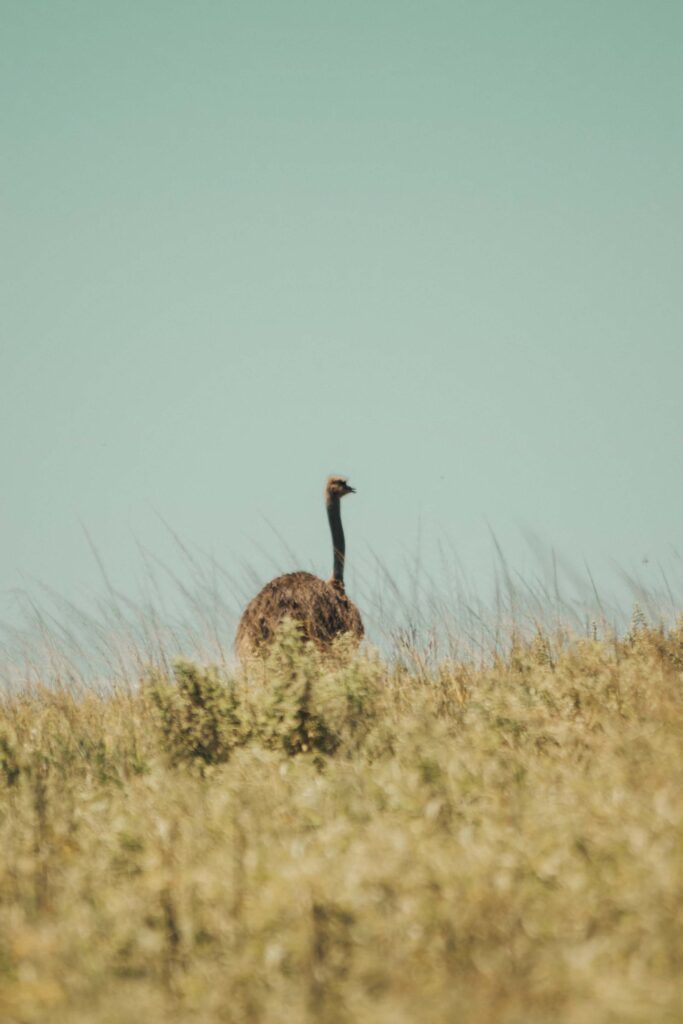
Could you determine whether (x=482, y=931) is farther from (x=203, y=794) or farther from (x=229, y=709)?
(x=229, y=709)

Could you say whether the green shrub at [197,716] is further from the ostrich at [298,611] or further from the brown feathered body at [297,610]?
the brown feathered body at [297,610]

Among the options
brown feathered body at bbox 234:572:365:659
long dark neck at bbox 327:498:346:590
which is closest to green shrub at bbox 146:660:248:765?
brown feathered body at bbox 234:572:365:659

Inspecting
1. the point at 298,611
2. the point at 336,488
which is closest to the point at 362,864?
the point at 298,611

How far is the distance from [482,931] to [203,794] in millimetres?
2399

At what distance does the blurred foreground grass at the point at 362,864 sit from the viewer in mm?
3088

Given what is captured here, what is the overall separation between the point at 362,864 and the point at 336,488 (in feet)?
37.7

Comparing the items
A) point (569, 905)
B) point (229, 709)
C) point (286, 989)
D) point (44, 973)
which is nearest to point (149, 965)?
point (44, 973)

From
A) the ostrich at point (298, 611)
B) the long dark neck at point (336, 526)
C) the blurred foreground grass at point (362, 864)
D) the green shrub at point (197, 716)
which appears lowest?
the blurred foreground grass at point (362, 864)

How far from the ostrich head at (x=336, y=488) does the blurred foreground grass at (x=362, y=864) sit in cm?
840

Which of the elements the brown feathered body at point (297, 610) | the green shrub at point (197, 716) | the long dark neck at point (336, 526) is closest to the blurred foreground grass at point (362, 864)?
the green shrub at point (197, 716)

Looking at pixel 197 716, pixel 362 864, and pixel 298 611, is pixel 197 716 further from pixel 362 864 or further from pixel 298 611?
pixel 298 611

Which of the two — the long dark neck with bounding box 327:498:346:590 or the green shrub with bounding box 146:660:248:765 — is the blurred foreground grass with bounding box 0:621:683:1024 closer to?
the green shrub with bounding box 146:660:248:765

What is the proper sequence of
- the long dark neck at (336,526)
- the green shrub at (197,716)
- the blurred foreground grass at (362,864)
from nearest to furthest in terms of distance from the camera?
the blurred foreground grass at (362,864) < the green shrub at (197,716) < the long dark neck at (336,526)

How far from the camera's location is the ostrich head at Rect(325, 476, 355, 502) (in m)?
14.9
